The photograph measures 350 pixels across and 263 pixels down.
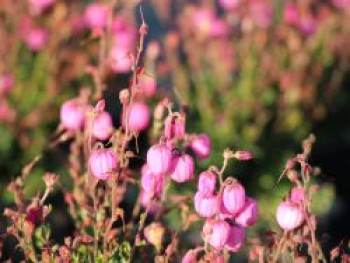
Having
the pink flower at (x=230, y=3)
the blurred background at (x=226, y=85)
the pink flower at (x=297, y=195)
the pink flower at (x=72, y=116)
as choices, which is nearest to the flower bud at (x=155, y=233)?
the pink flower at (x=297, y=195)

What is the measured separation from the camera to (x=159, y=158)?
1482 millimetres

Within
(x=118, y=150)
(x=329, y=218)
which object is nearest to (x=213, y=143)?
(x=329, y=218)

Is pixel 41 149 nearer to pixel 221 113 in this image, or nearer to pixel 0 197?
pixel 0 197

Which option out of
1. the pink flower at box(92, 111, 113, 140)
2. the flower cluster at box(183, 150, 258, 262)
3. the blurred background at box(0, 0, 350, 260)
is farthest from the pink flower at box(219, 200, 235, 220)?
the blurred background at box(0, 0, 350, 260)

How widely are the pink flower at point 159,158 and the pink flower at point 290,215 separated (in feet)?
0.81

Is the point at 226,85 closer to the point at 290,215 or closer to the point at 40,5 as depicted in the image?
the point at 40,5

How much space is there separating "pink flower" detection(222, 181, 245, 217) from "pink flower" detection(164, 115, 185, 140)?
0.52 feet

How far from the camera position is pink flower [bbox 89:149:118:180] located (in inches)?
58.2

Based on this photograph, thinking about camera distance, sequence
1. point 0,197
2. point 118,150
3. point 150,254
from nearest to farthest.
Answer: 1. point 118,150
2. point 150,254
3. point 0,197

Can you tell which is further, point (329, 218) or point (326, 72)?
point (326, 72)

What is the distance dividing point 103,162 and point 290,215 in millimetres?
384

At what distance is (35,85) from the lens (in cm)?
362

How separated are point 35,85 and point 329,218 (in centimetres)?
150

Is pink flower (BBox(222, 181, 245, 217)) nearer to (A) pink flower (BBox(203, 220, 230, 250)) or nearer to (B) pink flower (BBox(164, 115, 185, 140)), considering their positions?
(A) pink flower (BBox(203, 220, 230, 250))
